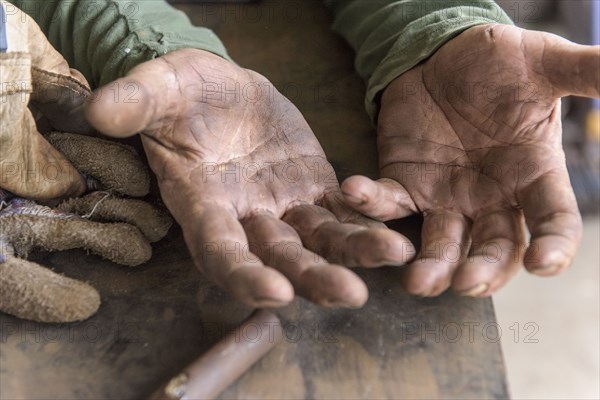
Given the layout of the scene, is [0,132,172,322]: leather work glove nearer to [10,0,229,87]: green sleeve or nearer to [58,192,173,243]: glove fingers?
[58,192,173,243]: glove fingers

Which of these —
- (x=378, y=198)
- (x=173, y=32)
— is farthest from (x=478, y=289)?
(x=173, y=32)

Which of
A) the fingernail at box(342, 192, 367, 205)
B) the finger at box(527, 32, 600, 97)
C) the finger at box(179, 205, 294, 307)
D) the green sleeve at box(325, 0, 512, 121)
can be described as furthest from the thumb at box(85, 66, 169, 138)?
the finger at box(527, 32, 600, 97)

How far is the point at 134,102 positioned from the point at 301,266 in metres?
0.22

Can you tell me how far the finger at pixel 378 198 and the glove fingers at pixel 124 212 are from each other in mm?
212

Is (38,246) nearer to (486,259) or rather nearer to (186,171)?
(186,171)

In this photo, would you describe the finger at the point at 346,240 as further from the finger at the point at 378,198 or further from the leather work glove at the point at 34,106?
the leather work glove at the point at 34,106

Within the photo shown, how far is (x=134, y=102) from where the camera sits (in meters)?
0.66

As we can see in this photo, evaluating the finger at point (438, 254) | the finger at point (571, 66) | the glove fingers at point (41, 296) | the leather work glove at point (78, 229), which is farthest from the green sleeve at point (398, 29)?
the glove fingers at point (41, 296)

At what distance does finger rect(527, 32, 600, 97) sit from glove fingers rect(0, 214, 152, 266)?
1.56ft

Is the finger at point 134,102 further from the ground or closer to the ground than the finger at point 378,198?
further from the ground

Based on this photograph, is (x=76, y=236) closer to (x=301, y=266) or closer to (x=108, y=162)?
(x=108, y=162)

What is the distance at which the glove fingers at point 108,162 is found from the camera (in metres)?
0.78

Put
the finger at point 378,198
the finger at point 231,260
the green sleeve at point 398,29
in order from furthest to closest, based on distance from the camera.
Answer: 1. the green sleeve at point 398,29
2. the finger at point 378,198
3. the finger at point 231,260

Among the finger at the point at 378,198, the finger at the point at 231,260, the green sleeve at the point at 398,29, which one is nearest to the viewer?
the finger at the point at 231,260
